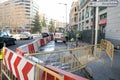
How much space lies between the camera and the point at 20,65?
5781 millimetres

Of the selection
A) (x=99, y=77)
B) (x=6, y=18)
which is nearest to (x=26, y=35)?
(x=99, y=77)

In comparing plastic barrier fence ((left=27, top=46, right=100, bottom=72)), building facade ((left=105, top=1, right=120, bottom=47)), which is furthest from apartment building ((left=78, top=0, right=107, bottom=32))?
plastic barrier fence ((left=27, top=46, right=100, bottom=72))

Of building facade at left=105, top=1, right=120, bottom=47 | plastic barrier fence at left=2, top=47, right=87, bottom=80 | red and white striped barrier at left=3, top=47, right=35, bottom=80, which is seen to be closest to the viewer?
plastic barrier fence at left=2, top=47, right=87, bottom=80

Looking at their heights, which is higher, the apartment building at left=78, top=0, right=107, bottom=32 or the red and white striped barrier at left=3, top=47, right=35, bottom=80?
the apartment building at left=78, top=0, right=107, bottom=32

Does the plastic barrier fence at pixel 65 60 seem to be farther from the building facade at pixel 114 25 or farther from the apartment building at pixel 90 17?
the building facade at pixel 114 25

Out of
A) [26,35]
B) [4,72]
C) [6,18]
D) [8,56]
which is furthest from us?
[6,18]

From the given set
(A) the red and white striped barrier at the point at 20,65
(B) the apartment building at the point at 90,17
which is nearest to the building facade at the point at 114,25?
(B) the apartment building at the point at 90,17

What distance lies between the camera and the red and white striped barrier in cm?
494

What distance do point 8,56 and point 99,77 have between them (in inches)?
146

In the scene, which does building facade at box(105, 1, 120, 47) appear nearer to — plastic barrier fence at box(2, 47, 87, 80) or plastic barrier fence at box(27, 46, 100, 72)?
plastic barrier fence at box(27, 46, 100, 72)

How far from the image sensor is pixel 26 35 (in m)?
48.9

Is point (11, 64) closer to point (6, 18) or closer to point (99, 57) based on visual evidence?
point (99, 57)

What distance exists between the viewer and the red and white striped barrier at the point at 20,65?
16.2 feet

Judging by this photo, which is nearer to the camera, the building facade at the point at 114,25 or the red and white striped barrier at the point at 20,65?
the red and white striped barrier at the point at 20,65
